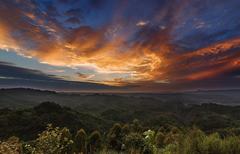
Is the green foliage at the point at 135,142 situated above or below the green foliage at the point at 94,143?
above

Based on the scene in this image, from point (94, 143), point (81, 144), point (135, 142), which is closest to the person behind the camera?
point (135, 142)

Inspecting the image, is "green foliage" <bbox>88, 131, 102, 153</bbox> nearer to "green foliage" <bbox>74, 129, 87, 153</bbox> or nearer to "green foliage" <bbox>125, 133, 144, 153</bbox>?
"green foliage" <bbox>74, 129, 87, 153</bbox>

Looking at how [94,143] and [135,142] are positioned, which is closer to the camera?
[135,142]

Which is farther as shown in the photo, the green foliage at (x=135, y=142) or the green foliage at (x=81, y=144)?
the green foliage at (x=81, y=144)

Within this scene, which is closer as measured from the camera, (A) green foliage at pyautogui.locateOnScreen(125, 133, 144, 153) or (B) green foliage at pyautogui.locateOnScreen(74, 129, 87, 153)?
(A) green foliage at pyautogui.locateOnScreen(125, 133, 144, 153)

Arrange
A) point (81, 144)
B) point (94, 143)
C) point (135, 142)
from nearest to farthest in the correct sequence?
point (135, 142) → point (81, 144) → point (94, 143)

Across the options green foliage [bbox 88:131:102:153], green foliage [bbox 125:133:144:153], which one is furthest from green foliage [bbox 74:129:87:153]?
green foliage [bbox 125:133:144:153]

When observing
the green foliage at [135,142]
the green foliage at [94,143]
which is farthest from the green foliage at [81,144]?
the green foliage at [135,142]

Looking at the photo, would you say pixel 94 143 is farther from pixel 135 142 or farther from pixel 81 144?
pixel 135 142

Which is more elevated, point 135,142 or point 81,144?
point 135,142

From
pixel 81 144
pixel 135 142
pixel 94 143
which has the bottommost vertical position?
pixel 94 143

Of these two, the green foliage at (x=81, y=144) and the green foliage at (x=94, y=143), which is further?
the green foliage at (x=81, y=144)

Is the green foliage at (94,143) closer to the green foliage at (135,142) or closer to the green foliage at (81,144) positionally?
the green foliage at (81,144)

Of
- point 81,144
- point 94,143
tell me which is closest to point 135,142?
point 81,144
